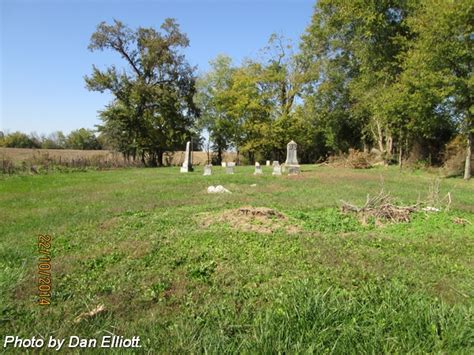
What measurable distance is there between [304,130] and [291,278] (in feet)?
112

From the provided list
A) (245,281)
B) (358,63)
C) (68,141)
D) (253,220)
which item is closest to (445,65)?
(358,63)

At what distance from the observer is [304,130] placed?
36.9 metres

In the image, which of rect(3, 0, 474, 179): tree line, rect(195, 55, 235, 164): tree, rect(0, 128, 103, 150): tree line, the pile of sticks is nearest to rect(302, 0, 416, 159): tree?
rect(3, 0, 474, 179): tree line

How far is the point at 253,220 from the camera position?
21.9 ft

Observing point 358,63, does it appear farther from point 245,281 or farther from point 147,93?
point 245,281

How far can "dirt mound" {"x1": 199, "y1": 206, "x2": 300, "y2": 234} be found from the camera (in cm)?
629

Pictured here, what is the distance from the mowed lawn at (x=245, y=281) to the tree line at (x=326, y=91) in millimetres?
13470

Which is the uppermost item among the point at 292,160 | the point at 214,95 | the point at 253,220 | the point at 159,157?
the point at 214,95

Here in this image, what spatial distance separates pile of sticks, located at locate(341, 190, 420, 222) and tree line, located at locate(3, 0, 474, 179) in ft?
40.9

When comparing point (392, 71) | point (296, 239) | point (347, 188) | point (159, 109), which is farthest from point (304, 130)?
point (296, 239)

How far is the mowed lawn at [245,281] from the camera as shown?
2854 mm

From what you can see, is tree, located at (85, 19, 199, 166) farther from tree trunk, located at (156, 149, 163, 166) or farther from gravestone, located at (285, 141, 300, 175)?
gravestone, located at (285, 141, 300, 175)

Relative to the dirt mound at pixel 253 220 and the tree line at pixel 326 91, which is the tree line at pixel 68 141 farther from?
the dirt mound at pixel 253 220

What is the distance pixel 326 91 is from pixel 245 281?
32.3 m
